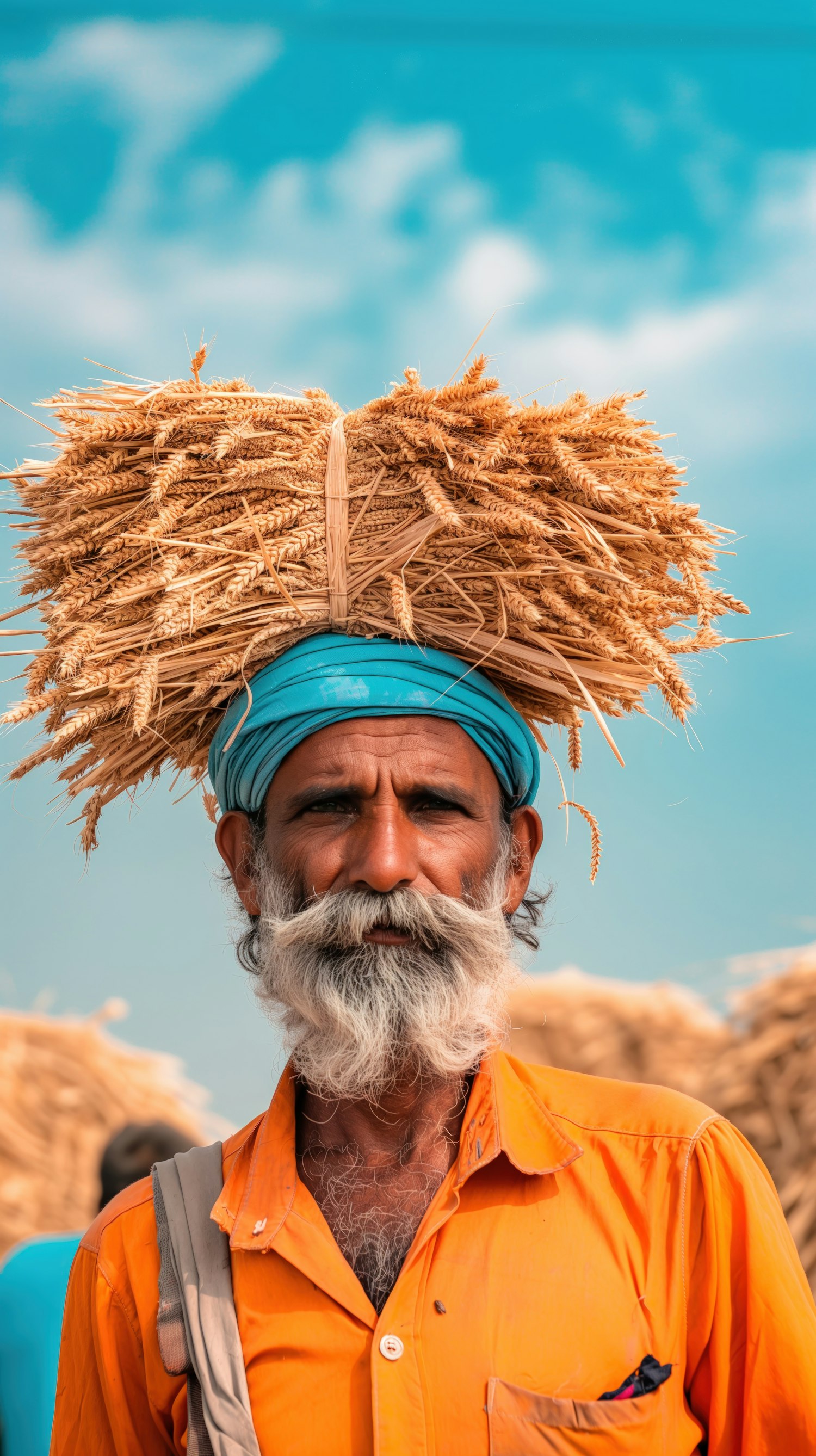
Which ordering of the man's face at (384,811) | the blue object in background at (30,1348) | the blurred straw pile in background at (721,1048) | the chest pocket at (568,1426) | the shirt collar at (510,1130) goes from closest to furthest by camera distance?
the chest pocket at (568,1426) < the shirt collar at (510,1130) < the man's face at (384,811) < the blue object in background at (30,1348) < the blurred straw pile in background at (721,1048)

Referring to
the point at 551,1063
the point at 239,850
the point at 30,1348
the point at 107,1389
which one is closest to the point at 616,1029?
the point at 551,1063

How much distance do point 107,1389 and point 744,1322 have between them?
126cm

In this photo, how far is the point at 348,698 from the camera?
2734 millimetres

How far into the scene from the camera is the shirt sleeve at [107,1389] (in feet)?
8.02

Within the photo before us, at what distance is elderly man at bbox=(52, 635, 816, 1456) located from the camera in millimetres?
2180

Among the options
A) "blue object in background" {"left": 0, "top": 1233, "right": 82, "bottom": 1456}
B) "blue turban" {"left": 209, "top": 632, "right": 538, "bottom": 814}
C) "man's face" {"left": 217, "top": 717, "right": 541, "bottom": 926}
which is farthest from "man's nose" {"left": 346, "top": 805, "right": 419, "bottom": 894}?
"blue object in background" {"left": 0, "top": 1233, "right": 82, "bottom": 1456}

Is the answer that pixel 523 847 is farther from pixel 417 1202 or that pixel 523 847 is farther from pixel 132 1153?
pixel 132 1153

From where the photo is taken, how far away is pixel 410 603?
2.78 metres

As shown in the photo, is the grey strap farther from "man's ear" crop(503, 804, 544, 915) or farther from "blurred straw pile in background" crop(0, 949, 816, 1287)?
"blurred straw pile in background" crop(0, 949, 816, 1287)

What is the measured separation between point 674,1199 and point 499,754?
1.07 meters

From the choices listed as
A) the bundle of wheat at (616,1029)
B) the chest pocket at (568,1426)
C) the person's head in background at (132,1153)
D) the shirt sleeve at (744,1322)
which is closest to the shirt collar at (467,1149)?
the shirt sleeve at (744,1322)

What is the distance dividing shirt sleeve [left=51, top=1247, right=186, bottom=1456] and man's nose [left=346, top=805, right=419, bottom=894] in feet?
3.18

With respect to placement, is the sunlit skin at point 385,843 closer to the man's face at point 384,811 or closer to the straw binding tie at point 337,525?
the man's face at point 384,811

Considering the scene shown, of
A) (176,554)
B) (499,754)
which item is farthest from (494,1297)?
(176,554)
